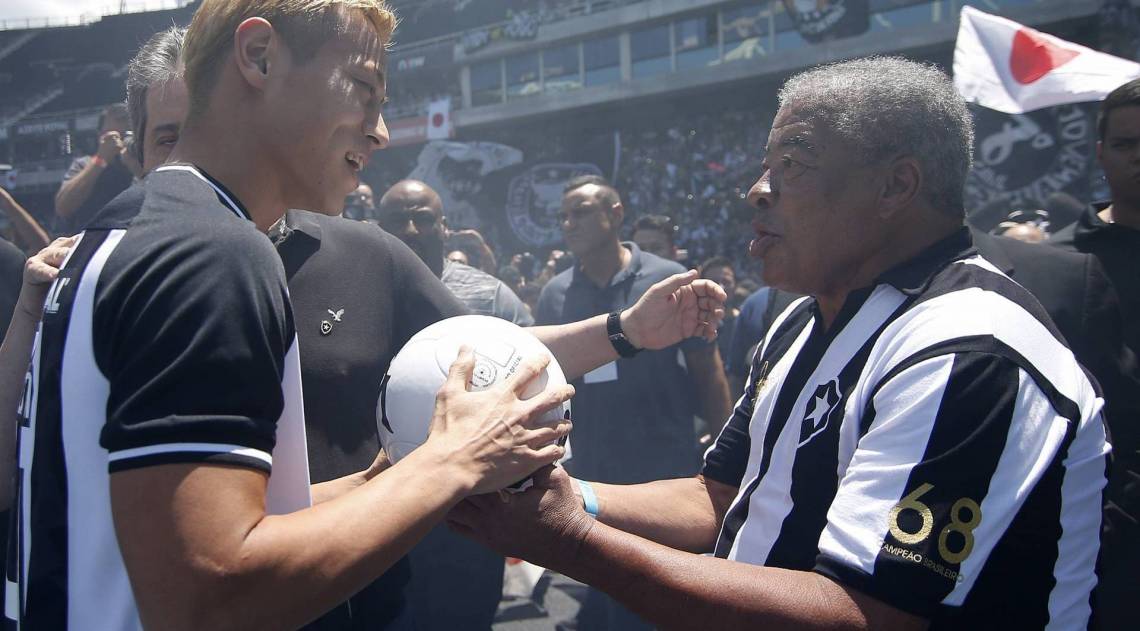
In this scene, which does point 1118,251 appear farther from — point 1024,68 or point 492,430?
point 492,430

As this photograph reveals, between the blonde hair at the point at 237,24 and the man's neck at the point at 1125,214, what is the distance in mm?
3286

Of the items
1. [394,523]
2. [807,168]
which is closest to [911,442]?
[807,168]

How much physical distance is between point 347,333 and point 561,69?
2885 centimetres

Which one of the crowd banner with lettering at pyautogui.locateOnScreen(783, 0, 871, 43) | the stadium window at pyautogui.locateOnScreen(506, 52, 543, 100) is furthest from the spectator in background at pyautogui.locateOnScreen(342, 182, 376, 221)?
the stadium window at pyautogui.locateOnScreen(506, 52, 543, 100)

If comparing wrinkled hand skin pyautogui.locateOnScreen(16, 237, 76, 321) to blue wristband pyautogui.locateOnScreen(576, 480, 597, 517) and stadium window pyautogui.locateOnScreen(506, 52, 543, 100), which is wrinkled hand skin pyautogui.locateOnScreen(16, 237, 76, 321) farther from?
stadium window pyautogui.locateOnScreen(506, 52, 543, 100)

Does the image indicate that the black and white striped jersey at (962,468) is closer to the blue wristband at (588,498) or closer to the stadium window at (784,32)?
the blue wristband at (588,498)

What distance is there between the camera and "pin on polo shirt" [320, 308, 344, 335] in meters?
2.43

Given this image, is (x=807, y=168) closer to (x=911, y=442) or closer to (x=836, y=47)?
(x=911, y=442)

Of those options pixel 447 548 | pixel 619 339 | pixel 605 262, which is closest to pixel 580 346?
pixel 619 339

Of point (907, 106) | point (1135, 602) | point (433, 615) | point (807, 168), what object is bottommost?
point (433, 615)

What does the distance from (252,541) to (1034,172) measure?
18.7m

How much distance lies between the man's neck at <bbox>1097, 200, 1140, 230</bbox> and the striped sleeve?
237 cm

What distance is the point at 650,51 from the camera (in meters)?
28.3

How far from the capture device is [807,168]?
6.95 feet
